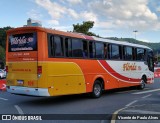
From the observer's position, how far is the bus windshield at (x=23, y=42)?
525 inches

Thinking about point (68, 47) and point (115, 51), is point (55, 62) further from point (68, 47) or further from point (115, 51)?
point (115, 51)

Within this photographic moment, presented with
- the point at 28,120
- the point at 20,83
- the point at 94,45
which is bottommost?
the point at 28,120

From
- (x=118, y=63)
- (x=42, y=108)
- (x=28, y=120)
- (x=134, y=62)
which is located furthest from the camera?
(x=134, y=62)

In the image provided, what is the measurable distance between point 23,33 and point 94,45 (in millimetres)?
4126

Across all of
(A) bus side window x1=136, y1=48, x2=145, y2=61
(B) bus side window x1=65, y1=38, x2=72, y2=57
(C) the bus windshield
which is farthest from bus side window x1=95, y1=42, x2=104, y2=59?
(A) bus side window x1=136, y1=48, x2=145, y2=61

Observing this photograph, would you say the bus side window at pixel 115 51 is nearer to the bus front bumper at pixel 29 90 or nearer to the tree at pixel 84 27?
the bus front bumper at pixel 29 90

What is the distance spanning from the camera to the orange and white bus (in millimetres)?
13039

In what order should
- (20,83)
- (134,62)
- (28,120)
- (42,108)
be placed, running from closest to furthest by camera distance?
(28,120) < (42,108) < (20,83) < (134,62)

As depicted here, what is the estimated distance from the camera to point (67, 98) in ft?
53.0

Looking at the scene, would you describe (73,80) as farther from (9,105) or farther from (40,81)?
(9,105)

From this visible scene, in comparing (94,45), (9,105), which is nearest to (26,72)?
(9,105)

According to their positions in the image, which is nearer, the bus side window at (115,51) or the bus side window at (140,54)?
the bus side window at (115,51)

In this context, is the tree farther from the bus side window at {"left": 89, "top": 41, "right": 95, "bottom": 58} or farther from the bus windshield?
the bus windshield

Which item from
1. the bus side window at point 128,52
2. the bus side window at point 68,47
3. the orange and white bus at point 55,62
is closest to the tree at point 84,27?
the bus side window at point 128,52
